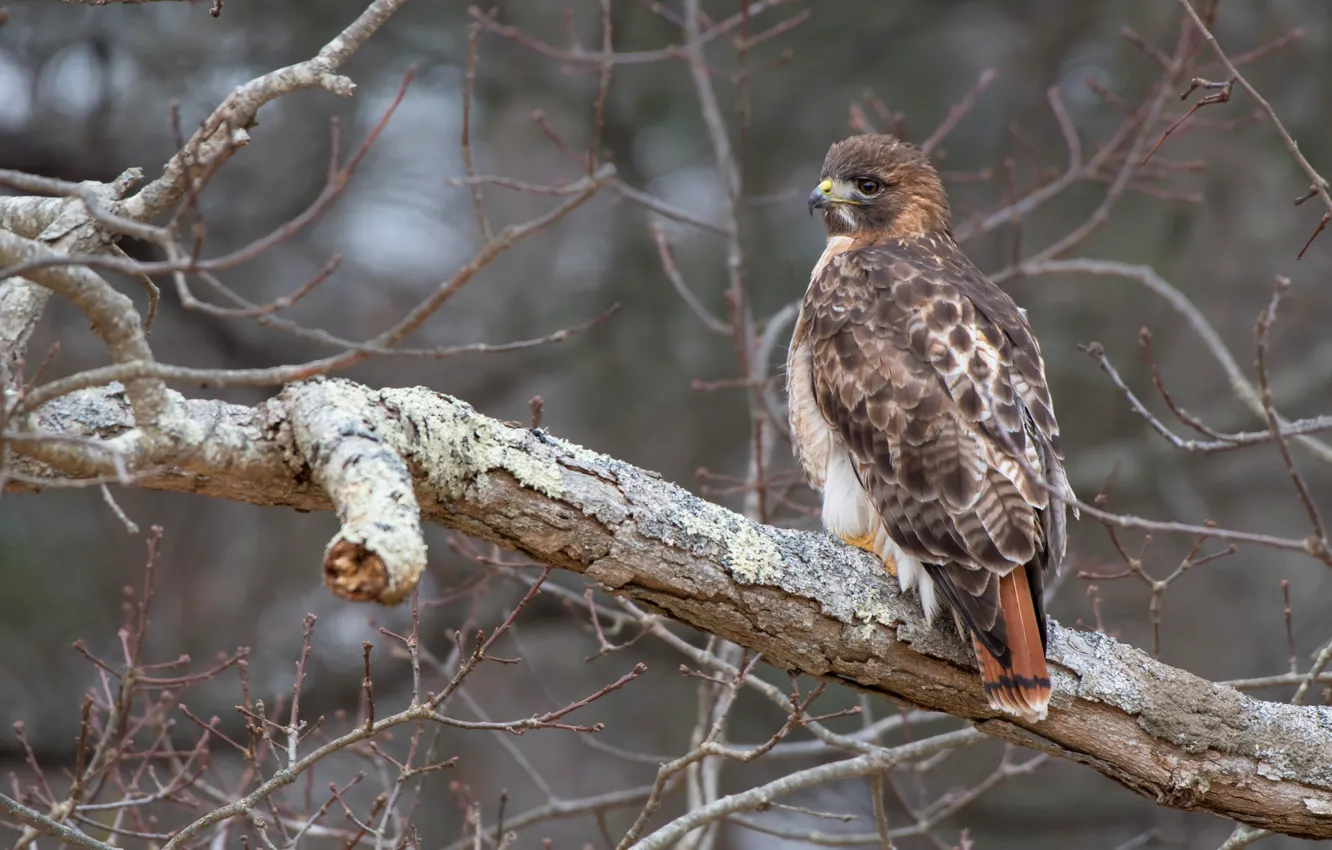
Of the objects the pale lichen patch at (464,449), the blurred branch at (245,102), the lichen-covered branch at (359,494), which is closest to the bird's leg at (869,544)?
the pale lichen patch at (464,449)

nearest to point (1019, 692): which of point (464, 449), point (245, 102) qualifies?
point (464, 449)

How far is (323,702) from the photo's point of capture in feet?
24.3

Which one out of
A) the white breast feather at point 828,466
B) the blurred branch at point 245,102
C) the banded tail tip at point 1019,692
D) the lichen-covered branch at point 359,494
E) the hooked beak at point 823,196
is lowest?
the banded tail tip at point 1019,692

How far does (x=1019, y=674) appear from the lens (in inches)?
125

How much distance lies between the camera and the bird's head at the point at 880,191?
5.04 metres

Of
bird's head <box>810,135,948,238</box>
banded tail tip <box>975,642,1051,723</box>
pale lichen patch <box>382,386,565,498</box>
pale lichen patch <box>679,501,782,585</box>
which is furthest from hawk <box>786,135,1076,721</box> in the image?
pale lichen patch <box>382,386,565,498</box>

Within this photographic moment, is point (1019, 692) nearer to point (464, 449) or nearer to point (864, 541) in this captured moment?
point (864, 541)

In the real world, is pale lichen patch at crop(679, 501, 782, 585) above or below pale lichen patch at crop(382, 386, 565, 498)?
below

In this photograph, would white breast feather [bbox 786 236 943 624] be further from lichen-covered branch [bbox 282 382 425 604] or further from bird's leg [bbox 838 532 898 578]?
lichen-covered branch [bbox 282 382 425 604]

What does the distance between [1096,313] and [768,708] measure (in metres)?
3.25

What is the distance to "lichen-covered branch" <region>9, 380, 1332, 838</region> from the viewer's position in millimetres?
2686

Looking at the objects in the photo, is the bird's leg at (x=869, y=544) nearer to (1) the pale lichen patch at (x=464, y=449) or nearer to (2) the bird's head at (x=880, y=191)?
(1) the pale lichen patch at (x=464, y=449)

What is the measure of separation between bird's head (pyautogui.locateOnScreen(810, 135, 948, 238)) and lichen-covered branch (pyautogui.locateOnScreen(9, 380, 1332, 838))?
77.2 inches

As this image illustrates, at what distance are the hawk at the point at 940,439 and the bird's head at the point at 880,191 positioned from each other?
30 cm
